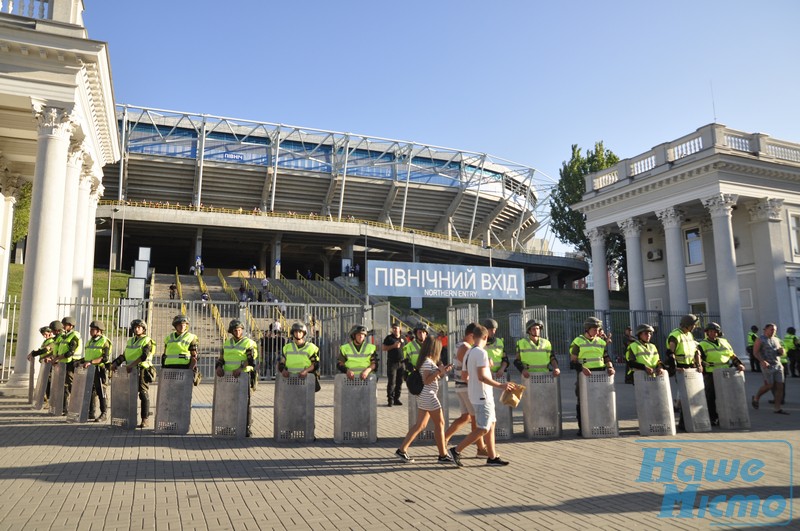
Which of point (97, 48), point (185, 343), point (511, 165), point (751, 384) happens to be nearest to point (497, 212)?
point (511, 165)

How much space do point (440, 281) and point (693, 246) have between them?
63.8ft

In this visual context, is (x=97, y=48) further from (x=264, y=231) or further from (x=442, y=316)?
(x=264, y=231)

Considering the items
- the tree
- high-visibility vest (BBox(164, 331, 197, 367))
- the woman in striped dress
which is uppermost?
the tree

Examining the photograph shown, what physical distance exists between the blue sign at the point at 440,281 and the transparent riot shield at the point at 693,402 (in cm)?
798

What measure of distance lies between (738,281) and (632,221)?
5662 mm

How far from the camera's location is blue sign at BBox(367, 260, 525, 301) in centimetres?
1661

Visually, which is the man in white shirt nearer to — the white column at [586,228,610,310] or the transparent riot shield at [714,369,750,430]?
the transparent riot shield at [714,369,750,430]

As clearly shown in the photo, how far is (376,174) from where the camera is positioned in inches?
2212

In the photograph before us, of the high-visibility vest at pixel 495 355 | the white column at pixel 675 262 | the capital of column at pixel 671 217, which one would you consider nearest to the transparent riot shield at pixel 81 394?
the high-visibility vest at pixel 495 355

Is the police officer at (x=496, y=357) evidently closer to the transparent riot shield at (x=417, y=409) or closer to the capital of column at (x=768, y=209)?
the transparent riot shield at (x=417, y=409)

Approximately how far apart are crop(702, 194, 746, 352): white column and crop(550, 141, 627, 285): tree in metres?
22.3

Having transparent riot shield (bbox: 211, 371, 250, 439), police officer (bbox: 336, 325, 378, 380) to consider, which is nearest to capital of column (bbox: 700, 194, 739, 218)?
police officer (bbox: 336, 325, 378, 380)

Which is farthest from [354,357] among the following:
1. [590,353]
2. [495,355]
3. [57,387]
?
[57,387]

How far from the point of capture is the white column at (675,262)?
2656 centimetres
